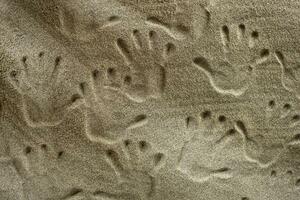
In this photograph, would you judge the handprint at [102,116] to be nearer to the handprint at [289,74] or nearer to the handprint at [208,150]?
the handprint at [208,150]

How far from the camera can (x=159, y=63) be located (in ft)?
3.45

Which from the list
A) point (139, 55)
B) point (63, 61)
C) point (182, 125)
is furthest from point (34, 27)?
point (182, 125)

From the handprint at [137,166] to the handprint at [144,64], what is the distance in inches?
4.6

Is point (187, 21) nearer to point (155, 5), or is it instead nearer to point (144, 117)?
point (155, 5)

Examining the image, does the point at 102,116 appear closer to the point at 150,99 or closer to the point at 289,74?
the point at 150,99

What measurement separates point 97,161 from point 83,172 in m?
0.04

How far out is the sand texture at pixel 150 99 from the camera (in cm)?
104

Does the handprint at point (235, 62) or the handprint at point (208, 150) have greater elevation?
the handprint at point (235, 62)

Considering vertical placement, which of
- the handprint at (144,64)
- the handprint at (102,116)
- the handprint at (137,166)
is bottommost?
the handprint at (137,166)

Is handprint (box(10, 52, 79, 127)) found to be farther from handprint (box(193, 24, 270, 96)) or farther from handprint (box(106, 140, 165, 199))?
handprint (box(193, 24, 270, 96))

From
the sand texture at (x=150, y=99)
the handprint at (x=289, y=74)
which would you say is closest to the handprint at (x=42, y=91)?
the sand texture at (x=150, y=99)

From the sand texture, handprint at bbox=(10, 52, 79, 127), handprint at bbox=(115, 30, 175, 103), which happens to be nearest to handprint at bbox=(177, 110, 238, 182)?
the sand texture

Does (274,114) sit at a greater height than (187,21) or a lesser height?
lesser

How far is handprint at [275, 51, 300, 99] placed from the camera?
1.05 meters
